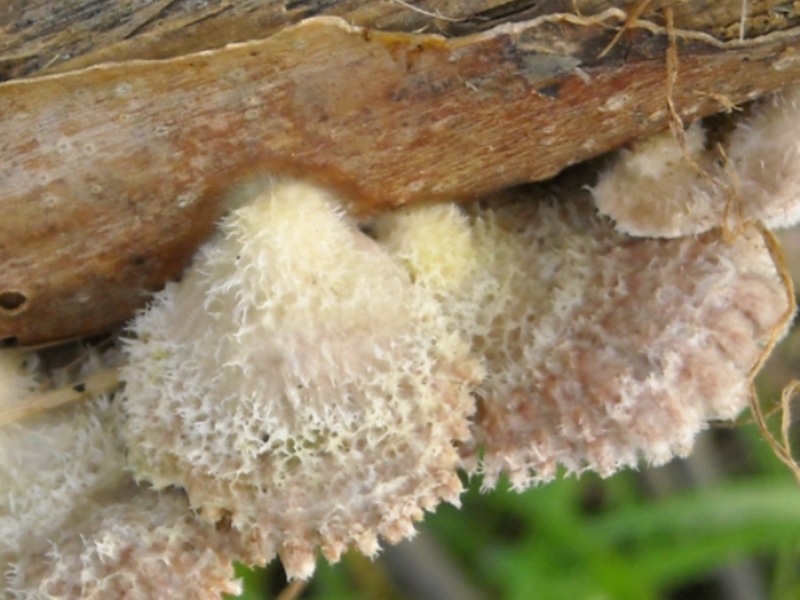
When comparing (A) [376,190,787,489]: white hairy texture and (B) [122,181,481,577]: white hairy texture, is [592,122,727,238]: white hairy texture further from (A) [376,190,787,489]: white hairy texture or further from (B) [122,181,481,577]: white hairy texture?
(B) [122,181,481,577]: white hairy texture

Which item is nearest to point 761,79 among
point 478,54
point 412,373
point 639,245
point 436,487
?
point 639,245

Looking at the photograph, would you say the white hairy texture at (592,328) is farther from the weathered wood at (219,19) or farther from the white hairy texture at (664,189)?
the weathered wood at (219,19)

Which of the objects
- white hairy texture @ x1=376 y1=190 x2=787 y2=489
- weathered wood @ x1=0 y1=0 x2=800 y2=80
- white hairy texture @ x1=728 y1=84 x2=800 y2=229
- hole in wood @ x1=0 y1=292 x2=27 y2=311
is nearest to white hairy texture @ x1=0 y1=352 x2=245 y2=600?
hole in wood @ x1=0 y1=292 x2=27 y2=311

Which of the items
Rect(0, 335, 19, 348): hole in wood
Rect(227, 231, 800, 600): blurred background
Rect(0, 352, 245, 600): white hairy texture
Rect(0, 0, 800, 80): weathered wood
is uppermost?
Rect(0, 0, 800, 80): weathered wood

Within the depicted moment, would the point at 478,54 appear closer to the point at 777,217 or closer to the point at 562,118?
the point at 562,118

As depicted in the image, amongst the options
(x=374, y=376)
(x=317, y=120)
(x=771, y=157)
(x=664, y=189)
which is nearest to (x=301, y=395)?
(x=374, y=376)
